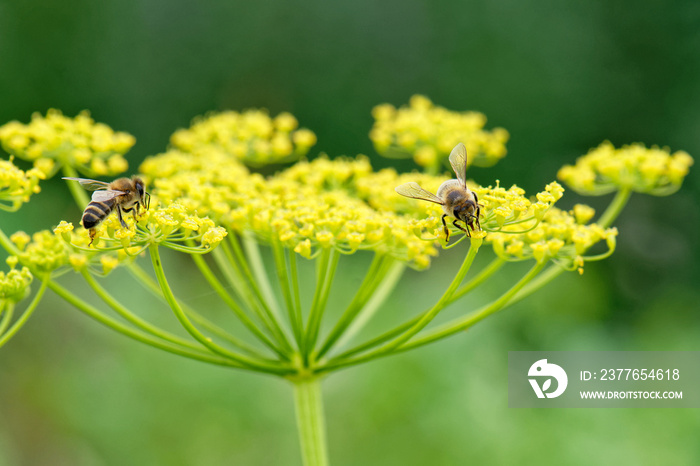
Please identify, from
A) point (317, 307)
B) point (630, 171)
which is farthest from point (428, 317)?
point (630, 171)

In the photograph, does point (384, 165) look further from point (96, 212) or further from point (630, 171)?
point (96, 212)

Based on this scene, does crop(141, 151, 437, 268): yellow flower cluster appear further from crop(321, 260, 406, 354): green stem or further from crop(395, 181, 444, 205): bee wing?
crop(321, 260, 406, 354): green stem

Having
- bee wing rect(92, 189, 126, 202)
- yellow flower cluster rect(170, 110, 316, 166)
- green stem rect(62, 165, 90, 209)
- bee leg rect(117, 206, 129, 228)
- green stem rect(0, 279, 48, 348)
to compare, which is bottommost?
green stem rect(0, 279, 48, 348)

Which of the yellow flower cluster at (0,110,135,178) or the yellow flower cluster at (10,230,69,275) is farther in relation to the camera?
the yellow flower cluster at (0,110,135,178)

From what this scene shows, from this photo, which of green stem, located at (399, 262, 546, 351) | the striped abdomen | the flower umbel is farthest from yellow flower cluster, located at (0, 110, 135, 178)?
green stem, located at (399, 262, 546, 351)

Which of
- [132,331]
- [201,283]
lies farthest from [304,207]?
[201,283]

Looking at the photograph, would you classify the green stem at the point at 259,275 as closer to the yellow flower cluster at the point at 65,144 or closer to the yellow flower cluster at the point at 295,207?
the yellow flower cluster at the point at 295,207

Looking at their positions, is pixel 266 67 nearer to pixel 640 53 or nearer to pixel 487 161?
pixel 640 53
